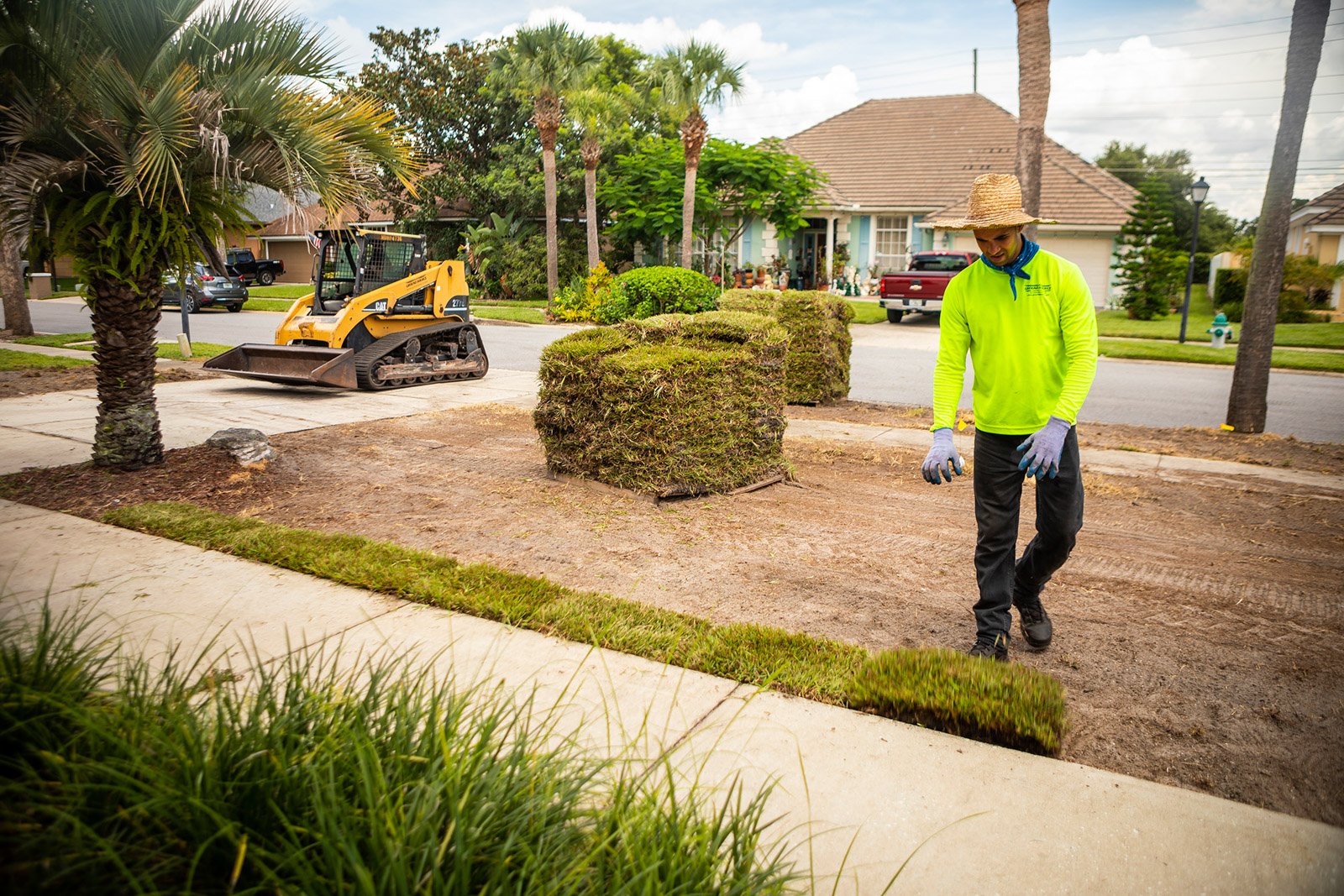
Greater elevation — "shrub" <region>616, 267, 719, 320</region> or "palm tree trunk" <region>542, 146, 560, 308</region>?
"palm tree trunk" <region>542, 146, 560, 308</region>

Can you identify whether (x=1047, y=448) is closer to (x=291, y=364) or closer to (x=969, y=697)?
(x=969, y=697)

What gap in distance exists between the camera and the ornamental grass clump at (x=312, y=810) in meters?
2.00

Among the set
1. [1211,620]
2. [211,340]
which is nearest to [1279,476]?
[1211,620]

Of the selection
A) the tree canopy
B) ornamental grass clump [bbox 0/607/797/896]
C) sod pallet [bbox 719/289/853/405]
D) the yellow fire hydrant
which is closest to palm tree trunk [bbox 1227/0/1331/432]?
sod pallet [bbox 719/289/853/405]

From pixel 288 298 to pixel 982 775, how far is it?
37.1 m

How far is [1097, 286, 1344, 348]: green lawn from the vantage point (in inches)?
886

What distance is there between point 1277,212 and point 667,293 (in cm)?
1145

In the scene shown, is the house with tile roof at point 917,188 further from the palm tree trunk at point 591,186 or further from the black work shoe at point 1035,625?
the black work shoe at point 1035,625

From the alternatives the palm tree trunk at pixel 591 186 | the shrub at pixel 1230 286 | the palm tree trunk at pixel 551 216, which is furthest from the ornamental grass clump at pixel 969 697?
the shrub at pixel 1230 286

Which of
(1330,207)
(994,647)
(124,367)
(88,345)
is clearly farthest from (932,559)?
(1330,207)

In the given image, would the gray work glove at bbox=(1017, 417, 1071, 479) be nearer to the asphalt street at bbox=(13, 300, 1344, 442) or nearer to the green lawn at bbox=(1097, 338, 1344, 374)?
the asphalt street at bbox=(13, 300, 1344, 442)

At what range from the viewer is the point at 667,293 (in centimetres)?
1902

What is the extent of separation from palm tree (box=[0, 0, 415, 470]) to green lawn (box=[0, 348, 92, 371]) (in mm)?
8513

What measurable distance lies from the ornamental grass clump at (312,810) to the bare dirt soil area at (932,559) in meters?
1.94
